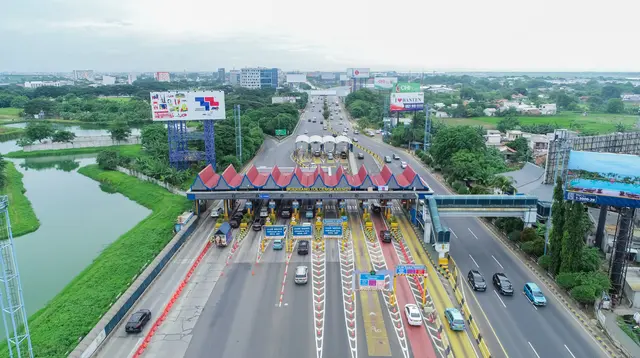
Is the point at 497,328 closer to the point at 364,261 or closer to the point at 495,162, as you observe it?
the point at 364,261

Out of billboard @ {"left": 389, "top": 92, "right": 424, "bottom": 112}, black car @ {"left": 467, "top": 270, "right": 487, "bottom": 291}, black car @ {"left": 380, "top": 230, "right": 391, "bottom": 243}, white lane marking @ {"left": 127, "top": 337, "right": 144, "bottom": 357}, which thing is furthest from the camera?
billboard @ {"left": 389, "top": 92, "right": 424, "bottom": 112}

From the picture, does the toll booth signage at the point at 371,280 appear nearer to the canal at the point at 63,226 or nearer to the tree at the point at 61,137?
the canal at the point at 63,226

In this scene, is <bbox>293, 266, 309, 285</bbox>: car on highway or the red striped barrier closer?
the red striped barrier

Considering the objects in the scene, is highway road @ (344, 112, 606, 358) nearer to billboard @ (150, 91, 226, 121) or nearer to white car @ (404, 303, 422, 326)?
white car @ (404, 303, 422, 326)

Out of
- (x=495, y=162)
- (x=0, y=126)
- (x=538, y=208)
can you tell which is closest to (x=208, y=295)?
(x=538, y=208)

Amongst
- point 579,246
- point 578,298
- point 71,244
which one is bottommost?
point 71,244

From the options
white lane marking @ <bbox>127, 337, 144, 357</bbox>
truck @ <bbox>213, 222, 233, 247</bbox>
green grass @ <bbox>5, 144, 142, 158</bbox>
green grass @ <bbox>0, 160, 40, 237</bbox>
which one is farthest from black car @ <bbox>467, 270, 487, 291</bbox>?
green grass @ <bbox>5, 144, 142, 158</bbox>
